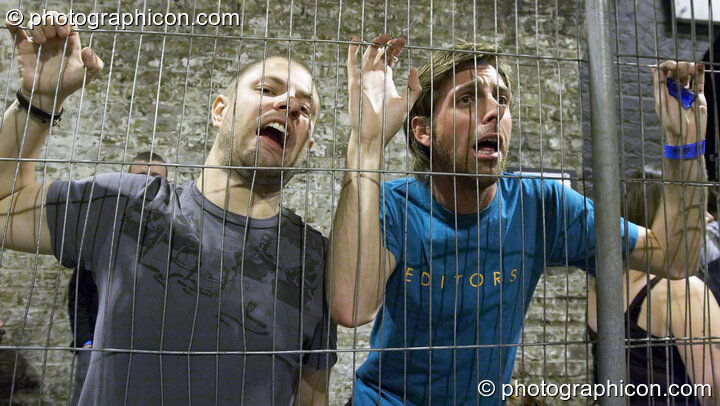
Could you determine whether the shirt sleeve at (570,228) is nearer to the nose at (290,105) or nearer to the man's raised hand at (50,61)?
the nose at (290,105)

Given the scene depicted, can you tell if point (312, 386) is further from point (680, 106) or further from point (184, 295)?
point (680, 106)

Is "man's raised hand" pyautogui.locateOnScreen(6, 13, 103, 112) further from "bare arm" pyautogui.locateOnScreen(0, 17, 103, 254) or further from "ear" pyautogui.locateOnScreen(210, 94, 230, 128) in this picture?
"ear" pyautogui.locateOnScreen(210, 94, 230, 128)

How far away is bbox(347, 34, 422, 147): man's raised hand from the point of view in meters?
1.04

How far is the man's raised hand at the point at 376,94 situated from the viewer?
1.04 meters

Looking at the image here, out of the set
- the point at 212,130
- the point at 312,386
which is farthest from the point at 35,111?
the point at 212,130

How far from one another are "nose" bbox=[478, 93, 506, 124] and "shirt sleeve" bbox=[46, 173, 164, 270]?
2.40 feet

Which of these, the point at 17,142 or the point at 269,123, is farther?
the point at 269,123

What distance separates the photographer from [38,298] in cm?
260

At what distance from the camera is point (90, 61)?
1.03 metres

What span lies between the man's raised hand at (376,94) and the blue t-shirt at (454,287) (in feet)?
0.58

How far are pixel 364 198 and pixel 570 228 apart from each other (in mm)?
509

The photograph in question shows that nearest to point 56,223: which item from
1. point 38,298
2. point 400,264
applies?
point 400,264

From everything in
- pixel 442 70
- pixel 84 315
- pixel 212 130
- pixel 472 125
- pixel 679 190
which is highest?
pixel 212 130

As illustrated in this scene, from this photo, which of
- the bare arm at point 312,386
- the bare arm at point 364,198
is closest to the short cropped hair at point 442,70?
the bare arm at point 364,198
